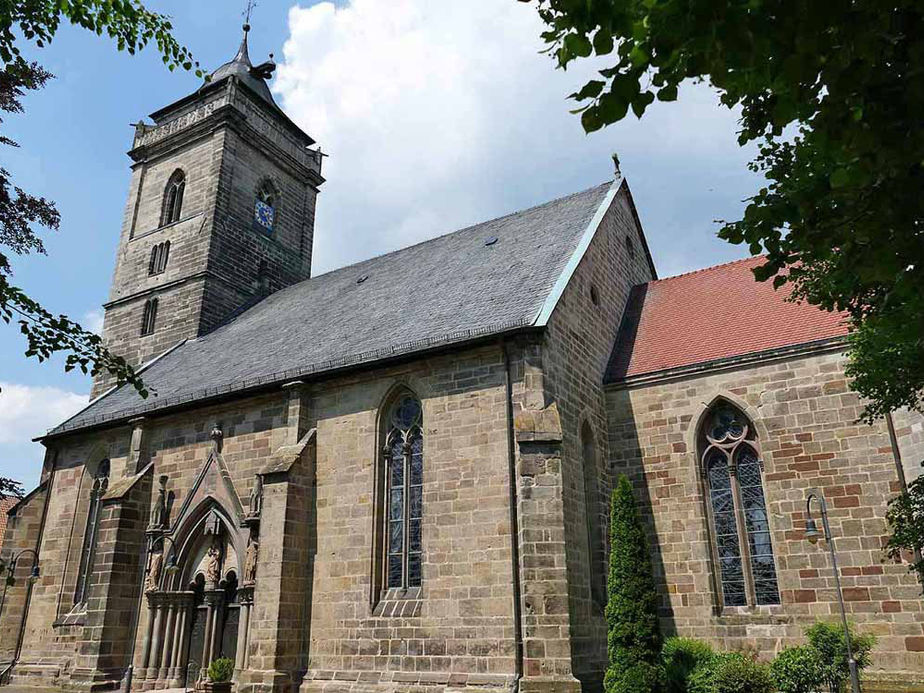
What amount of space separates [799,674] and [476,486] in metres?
5.96

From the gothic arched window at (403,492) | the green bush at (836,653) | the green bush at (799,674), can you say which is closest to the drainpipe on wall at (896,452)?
the green bush at (836,653)

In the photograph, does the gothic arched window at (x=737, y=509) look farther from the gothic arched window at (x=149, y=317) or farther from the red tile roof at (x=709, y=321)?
the gothic arched window at (x=149, y=317)

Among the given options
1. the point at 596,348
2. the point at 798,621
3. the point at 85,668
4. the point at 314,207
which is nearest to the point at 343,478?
the point at 596,348

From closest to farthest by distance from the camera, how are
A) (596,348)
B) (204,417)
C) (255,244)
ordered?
(596,348) → (204,417) → (255,244)

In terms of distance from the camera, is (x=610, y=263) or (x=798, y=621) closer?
(x=798, y=621)

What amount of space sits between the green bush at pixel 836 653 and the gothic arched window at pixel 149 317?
2238cm

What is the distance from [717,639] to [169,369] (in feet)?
55.3

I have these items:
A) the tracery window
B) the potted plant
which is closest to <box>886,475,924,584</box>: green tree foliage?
the potted plant

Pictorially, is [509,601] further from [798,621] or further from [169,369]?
[169,369]

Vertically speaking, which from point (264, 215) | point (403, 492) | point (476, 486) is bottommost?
point (476, 486)

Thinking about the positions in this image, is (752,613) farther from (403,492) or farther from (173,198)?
(173,198)

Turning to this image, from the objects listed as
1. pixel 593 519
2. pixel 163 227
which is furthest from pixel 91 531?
pixel 593 519

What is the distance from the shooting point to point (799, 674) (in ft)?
37.2

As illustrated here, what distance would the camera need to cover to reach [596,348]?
16000 mm
